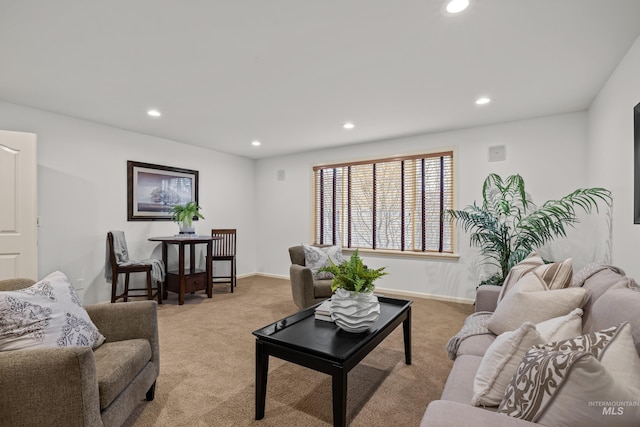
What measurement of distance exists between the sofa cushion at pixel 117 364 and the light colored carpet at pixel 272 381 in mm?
389

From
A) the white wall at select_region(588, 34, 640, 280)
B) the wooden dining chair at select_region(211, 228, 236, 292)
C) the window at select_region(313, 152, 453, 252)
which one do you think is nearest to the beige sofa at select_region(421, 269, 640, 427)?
the white wall at select_region(588, 34, 640, 280)

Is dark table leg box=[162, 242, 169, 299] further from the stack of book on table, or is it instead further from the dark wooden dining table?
the stack of book on table

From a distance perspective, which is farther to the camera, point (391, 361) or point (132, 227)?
point (132, 227)

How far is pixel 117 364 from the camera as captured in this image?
1.51 metres

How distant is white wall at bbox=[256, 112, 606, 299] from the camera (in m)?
3.59

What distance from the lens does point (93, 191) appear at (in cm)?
397

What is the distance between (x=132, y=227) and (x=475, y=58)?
4599 millimetres

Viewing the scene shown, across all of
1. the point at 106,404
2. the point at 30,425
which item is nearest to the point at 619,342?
the point at 106,404

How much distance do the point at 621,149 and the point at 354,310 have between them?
8.12 ft

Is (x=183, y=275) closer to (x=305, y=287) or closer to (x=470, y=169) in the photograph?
(x=305, y=287)

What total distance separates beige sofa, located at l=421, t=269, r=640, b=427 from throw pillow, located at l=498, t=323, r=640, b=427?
0.08 m

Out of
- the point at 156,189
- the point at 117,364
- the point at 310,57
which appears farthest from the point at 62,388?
the point at 156,189

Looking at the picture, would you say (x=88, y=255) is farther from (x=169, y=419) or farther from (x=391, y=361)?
(x=391, y=361)

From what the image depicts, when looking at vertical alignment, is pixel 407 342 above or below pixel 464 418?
below
